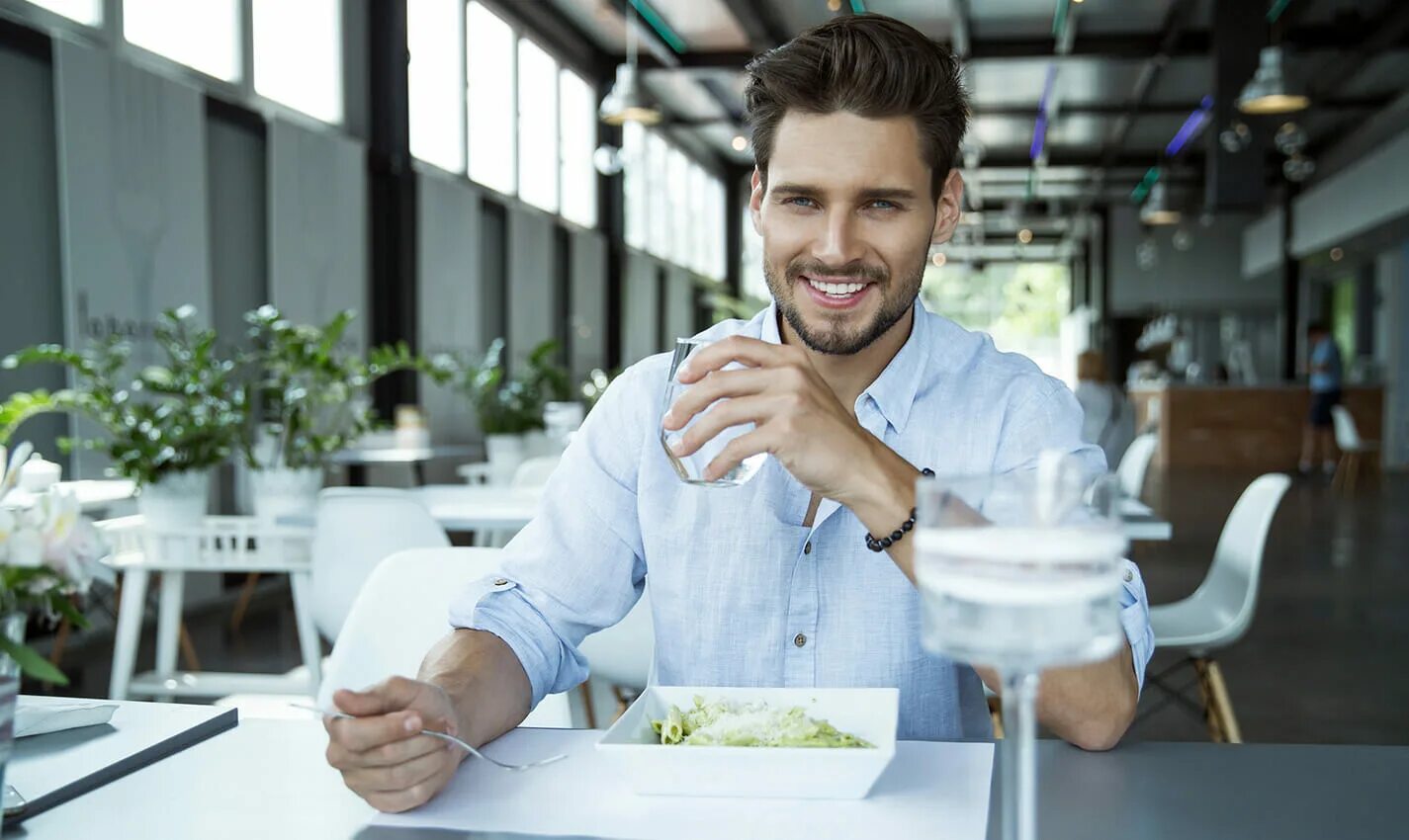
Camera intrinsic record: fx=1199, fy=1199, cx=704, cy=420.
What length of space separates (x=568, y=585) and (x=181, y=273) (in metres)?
5.22

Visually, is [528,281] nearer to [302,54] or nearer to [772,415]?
[302,54]

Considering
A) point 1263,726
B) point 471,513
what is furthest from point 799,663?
point 1263,726

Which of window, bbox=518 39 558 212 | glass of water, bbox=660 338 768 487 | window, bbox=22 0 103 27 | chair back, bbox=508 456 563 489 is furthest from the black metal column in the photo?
glass of water, bbox=660 338 768 487

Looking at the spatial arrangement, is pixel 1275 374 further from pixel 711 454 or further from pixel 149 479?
pixel 711 454

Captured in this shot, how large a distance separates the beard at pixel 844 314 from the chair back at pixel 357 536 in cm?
168

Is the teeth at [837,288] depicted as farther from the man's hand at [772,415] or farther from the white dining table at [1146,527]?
the white dining table at [1146,527]

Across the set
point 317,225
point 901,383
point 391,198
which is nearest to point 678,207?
point 391,198

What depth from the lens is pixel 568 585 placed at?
1.43 metres

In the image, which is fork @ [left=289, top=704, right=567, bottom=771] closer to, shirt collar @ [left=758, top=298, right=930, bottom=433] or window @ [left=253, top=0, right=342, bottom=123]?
shirt collar @ [left=758, top=298, right=930, bottom=433]

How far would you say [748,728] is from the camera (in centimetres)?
97

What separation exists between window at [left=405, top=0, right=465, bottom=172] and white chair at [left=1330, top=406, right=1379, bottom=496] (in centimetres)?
843

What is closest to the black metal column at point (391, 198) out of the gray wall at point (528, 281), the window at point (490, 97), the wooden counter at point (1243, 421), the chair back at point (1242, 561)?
the window at point (490, 97)

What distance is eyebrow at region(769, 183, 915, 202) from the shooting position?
4.28 feet

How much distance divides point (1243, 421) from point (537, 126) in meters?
9.07
